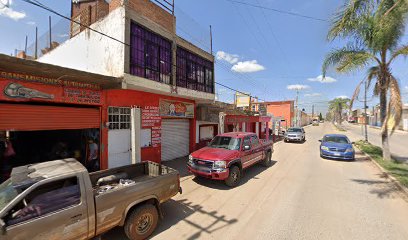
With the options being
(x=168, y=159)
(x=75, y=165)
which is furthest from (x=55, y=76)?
(x=168, y=159)

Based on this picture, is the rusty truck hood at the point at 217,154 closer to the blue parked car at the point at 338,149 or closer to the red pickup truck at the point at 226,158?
the red pickup truck at the point at 226,158

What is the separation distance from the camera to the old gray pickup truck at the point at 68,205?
304 centimetres

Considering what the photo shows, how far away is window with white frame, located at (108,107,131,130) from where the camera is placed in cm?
880

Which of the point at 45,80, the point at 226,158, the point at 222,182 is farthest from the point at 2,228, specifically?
the point at 222,182

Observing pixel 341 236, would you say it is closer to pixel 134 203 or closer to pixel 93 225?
pixel 134 203

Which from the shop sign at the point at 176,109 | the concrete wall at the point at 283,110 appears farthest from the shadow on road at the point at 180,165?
the concrete wall at the point at 283,110

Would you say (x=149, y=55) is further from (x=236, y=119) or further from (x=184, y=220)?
(x=236, y=119)

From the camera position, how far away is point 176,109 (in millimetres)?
11969

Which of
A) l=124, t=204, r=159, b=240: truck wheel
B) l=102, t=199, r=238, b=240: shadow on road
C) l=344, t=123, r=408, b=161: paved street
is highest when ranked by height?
l=124, t=204, r=159, b=240: truck wheel

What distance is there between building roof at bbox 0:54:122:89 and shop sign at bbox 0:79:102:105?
0.36 m

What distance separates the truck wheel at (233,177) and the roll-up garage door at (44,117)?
18.4 feet

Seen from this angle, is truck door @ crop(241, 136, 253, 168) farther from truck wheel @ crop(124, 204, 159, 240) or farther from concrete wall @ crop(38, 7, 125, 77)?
concrete wall @ crop(38, 7, 125, 77)

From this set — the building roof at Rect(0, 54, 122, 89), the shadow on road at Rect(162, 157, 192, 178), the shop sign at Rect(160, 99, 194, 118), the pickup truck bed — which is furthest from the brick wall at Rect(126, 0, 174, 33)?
the shadow on road at Rect(162, 157, 192, 178)

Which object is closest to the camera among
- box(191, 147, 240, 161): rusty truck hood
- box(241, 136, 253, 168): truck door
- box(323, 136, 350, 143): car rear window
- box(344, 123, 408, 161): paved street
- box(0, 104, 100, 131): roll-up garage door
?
box(0, 104, 100, 131): roll-up garage door
